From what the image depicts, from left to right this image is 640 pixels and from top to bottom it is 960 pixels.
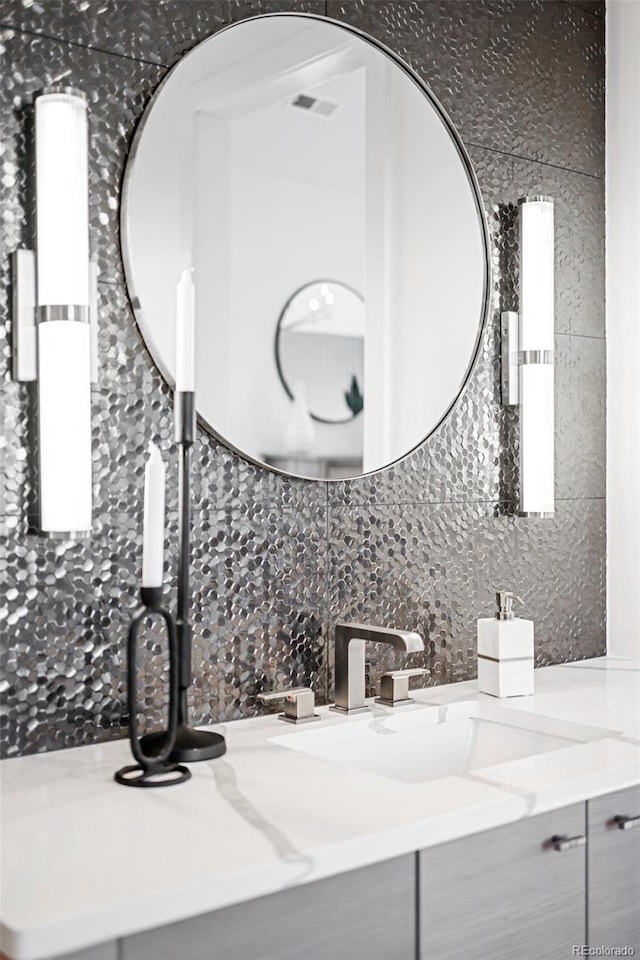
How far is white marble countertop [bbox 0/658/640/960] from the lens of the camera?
3.08 ft

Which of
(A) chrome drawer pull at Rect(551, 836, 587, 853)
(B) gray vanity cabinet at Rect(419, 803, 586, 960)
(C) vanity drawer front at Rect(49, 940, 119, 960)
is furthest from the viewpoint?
(A) chrome drawer pull at Rect(551, 836, 587, 853)

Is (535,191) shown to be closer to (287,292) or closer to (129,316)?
(287,292)

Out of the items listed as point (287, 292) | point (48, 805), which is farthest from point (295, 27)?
point (48, 805)

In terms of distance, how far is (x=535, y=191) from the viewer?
211 cm

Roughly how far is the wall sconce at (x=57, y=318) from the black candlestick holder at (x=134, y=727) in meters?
0.19

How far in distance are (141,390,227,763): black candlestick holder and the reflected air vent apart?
63 centimetres

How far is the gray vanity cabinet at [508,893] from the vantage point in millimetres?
1165

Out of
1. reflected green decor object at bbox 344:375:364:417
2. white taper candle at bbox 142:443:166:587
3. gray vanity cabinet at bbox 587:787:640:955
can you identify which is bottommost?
gray vanity cabinet at bbox 587:787:640:955

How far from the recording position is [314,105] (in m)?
1.72

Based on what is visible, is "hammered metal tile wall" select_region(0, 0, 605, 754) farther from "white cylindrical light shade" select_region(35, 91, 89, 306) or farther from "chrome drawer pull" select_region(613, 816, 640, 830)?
"chrome drawer pull" select_region(613, 816, 640, 830)

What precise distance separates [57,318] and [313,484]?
0.55 meters

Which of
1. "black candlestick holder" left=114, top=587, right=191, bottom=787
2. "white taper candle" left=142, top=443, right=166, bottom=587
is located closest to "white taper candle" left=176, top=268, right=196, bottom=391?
"white taper candle" left=142, top=443, right=166, bottom=587

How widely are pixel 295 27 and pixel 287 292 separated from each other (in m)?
0.46

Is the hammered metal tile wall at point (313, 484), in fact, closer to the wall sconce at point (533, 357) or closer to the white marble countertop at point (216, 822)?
the wall sconce at point (533, 357)
